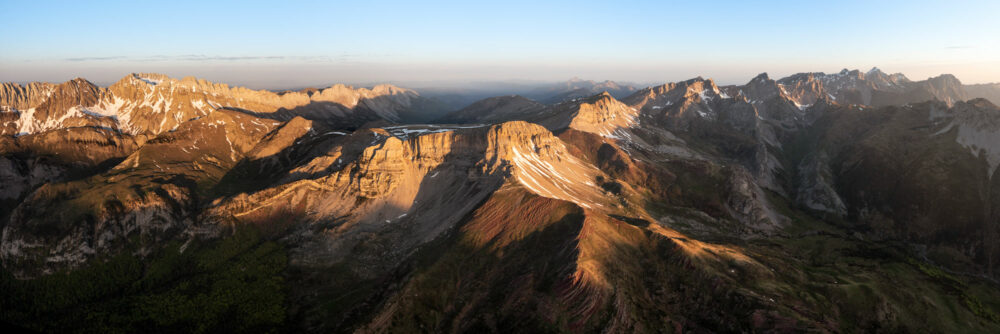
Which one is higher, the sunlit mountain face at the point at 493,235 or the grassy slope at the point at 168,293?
the sunlit mountain face at the point at 493,235

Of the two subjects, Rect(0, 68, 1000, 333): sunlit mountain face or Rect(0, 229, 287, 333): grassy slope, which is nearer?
Rect(0, 68, 1000, 333): sunlit mountain face

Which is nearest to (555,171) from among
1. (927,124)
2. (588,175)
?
(588,175)

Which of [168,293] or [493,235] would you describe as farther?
[168,293]

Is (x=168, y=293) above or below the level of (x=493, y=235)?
below

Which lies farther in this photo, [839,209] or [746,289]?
[839,209]

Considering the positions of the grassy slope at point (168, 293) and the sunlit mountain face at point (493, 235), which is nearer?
the sunlit mountain face at point (493, 235)

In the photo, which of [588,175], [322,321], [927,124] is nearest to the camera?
[322,321]

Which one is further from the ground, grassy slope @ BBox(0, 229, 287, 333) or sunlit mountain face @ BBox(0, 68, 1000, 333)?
sunlit mountain face @ BBox(0, 68, 1000, 333)

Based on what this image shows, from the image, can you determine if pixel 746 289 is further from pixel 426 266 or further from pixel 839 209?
pixel 839 209
